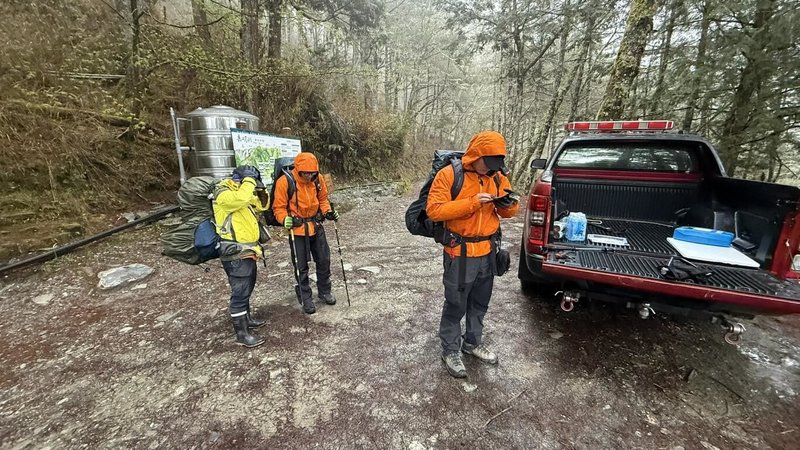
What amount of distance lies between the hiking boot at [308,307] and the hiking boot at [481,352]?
1.76 m

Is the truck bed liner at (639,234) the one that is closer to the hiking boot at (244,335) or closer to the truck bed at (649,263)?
the truck bed at (649,263)

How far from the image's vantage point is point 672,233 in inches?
153

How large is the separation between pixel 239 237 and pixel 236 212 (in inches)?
9.6

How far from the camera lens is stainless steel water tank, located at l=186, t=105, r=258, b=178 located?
5.73 metres

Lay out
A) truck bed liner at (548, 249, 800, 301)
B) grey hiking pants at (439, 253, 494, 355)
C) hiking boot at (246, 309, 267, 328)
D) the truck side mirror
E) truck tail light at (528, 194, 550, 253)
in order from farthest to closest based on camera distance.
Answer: the truck side mirror < hiking boot at (246, 309, 267, 328) < truck tail light at (528, 194, 550, 253) < grey hiking pants at (439, 253, 494, 355) < truck bed liner at (548, 249, 800, 301)

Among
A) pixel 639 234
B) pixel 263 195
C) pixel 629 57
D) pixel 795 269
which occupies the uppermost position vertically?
pixel 629 57

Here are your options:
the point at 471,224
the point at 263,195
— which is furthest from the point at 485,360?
the point at 263,195

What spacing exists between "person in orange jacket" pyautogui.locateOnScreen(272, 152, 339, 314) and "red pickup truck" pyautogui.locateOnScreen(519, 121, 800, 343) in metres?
2.28

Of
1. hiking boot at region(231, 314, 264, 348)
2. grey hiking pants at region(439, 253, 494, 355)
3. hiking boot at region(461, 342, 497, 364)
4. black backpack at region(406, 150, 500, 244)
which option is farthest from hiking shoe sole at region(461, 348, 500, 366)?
hiking boot at region(231, 314, 264, 348)

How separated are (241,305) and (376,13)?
1207cm

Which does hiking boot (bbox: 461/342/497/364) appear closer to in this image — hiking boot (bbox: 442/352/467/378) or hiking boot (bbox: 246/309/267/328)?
hiking boot (bbox: 442/352/467/378)

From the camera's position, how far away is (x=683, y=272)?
2.55 meters

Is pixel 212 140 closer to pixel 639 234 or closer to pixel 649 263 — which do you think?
pixel 649 263

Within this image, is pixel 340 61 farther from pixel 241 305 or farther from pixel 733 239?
pixel 733 239
